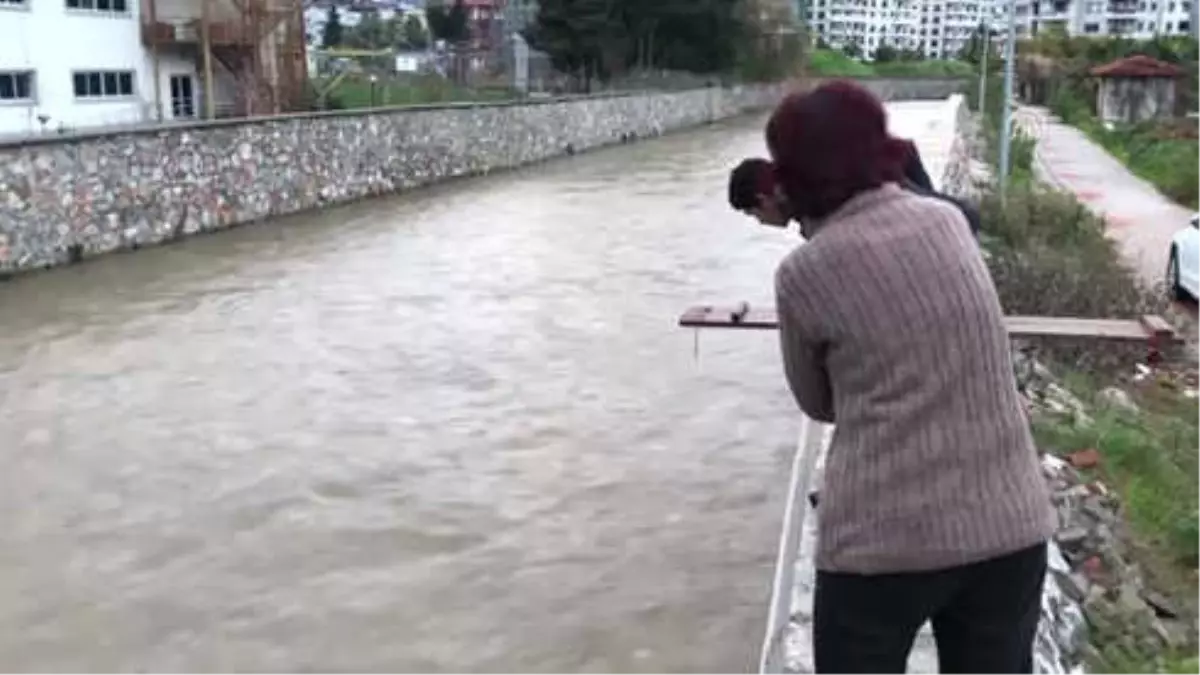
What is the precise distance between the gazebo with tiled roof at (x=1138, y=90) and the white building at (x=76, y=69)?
962 inches

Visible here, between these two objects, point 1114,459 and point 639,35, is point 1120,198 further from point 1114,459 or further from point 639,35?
point 639,35

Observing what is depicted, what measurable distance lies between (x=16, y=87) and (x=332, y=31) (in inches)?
1948

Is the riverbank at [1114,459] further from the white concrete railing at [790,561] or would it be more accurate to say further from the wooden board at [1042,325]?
the white concrete railing at [790,561]

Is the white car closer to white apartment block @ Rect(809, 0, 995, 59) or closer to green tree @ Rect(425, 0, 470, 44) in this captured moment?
green tree @ Rect(425, 0, 470, 44)

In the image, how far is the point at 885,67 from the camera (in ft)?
266

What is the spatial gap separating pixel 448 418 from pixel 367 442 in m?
0.67

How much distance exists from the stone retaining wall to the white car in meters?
3.64

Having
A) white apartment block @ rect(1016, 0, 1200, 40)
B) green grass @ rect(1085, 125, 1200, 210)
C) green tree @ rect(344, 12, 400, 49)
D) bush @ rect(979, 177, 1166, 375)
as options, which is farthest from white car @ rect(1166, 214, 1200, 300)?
white apartment block @ rect(1016, 0, 1200, 40)

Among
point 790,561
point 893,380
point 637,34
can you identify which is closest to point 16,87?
point 790,561

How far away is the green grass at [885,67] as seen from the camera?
74.1 meters

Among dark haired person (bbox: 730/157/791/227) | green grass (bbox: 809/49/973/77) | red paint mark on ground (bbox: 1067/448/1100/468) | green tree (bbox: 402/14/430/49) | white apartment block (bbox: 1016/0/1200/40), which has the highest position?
white apartment block (bbox: 1016/0/1200/40)

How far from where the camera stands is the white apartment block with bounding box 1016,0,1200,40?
103438mm

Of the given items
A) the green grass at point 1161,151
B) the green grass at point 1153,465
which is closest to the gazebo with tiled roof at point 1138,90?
the green grass at point 1161,151

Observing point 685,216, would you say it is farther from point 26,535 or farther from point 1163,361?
point 26,535
